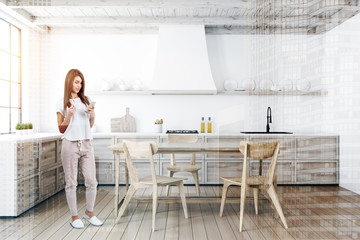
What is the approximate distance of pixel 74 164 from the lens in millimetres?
1777

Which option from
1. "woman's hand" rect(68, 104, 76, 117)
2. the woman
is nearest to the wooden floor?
the woman

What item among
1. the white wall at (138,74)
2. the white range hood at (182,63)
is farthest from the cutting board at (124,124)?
the white range hood at (182,63)

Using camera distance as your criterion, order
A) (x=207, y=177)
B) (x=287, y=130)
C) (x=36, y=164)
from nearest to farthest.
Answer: (x=287, y=130), (x=36, y=164), (x=207, y=177)

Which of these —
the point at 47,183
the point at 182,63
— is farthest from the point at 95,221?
the point at 182,63

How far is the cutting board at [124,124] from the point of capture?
3328mm

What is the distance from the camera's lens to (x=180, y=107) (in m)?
3.42

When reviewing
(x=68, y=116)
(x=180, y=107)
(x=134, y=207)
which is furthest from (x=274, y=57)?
(x=180, y=107)

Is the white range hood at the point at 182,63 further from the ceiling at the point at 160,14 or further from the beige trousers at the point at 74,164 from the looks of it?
the beige trousers at the point at 74,164

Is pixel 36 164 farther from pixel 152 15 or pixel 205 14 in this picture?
pixel 205 14

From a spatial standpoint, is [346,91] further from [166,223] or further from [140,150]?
[166,223]

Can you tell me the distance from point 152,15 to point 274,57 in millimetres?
2459

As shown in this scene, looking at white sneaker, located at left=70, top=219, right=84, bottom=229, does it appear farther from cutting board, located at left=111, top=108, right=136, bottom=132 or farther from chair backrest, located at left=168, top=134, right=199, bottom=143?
cutting board, located at left=111, top=108, right=136, bottom=132

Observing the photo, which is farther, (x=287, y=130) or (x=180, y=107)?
(x=180, y=107)

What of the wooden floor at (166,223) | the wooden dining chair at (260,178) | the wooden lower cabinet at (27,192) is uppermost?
the wooden dining chair at (260,178)
